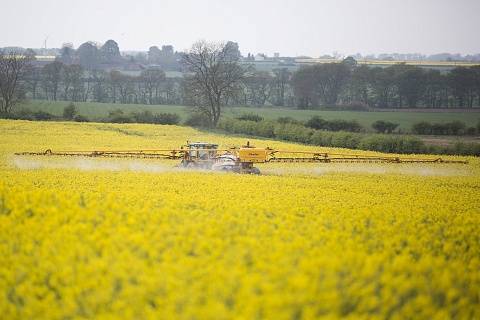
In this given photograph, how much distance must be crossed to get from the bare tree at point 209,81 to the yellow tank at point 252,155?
→ 44.2 meters

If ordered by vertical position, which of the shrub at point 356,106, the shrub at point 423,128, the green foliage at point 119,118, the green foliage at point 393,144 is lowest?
the green foliage at point 393,144

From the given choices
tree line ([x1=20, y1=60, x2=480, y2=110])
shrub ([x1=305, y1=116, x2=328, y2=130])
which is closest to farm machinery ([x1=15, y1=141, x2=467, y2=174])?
shrub ([x1=305, y1=116, x2=328, y2=130])

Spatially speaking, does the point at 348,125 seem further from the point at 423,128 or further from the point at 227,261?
the point at 227,261

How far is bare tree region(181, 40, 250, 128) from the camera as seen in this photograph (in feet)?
220

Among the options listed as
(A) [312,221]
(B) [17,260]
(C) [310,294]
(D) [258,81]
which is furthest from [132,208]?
(D) [258,81]

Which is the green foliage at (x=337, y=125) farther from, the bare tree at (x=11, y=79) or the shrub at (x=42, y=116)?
the bare tree at (x=11, y=79)

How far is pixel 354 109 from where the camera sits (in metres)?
86.7

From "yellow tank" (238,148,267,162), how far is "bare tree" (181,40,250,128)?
145 feet

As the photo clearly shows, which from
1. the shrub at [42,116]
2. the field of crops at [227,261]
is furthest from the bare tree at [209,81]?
the field of crops at [227,261]

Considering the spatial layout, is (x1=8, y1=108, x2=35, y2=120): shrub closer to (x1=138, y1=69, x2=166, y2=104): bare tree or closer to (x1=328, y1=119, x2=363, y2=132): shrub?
(x1=328, y1=119, x2=363, y2=132): shrub

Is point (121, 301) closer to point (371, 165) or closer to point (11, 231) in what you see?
point (11, 231)

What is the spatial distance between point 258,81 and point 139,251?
9581 centimetres

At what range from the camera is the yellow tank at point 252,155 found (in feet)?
74.6

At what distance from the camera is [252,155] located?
75.0ft
